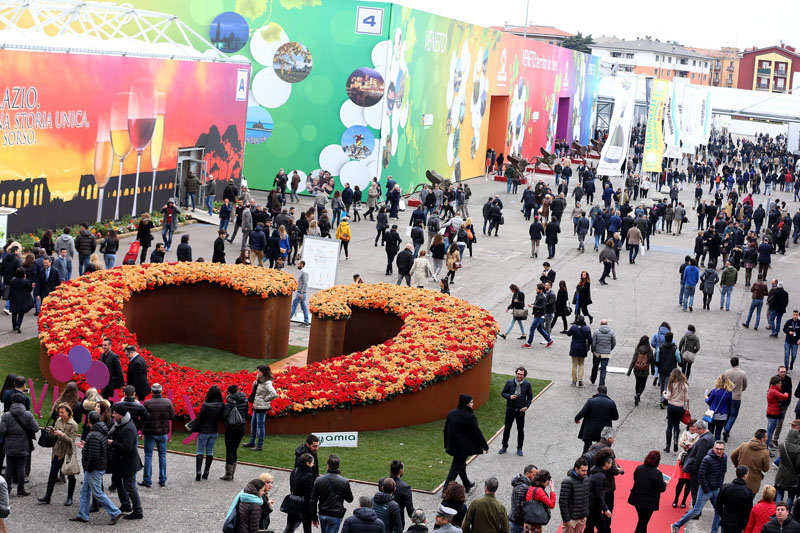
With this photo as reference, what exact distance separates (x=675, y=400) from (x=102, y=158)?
19928mm

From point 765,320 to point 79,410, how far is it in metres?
18.6

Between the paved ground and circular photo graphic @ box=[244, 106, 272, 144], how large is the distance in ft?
23.6

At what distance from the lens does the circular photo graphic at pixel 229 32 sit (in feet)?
136

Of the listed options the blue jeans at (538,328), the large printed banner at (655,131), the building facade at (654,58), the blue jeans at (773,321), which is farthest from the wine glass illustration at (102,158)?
the building facade at (654,58)

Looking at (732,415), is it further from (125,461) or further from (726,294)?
(726,294)

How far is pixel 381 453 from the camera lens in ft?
47.9

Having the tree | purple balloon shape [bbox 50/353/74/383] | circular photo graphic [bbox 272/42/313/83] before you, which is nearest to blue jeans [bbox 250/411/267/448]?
purple balloon shape [bbox 50/353/74/383]

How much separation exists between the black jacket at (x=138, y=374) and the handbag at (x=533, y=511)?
6339mm

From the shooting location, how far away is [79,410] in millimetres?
13219

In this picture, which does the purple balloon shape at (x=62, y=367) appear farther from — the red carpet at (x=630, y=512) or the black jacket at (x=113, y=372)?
the red carpet at (x=630, y=512)

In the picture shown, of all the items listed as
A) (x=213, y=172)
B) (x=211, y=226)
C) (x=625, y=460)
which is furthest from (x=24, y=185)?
(x=625, y=460)

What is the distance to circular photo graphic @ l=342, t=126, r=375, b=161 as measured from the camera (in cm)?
4162

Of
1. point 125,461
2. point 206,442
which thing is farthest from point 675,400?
point 125,461

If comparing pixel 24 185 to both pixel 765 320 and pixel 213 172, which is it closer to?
pixel 213 172
